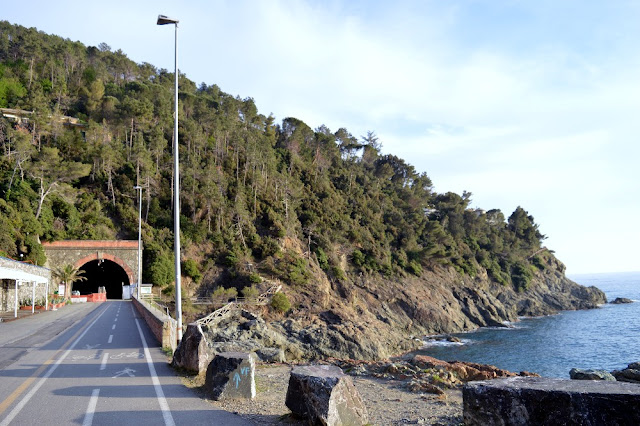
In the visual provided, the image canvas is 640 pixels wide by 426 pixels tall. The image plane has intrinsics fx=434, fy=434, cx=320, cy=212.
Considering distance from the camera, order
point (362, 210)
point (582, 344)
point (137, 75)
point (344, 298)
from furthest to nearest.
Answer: point (137, 75) < point (362, 210) < point (344, 298) < point (582, 344)

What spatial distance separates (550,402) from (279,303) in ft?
144

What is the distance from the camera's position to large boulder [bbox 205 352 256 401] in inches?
343

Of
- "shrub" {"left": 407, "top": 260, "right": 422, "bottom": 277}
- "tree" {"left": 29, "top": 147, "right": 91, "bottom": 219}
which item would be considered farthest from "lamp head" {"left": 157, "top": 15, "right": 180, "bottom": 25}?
"shrub" {"left": 407, "top": 260, "right": 422, "bottom": 277}

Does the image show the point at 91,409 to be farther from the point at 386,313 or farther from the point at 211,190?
the point at 211,190

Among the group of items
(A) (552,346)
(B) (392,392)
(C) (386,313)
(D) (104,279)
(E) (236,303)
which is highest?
(D) (104,279)

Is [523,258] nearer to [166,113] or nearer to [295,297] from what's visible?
[295,297]

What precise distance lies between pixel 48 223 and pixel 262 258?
79.7 feet

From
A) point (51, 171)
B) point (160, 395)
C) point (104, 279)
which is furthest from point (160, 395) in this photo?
point (104, 279)

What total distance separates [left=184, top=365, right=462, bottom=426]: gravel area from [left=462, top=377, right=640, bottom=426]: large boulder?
3.24 meters

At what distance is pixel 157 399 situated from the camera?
8586 millimetres

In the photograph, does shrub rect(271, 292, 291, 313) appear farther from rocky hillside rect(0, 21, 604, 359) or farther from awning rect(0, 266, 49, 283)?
awning rect(0, 266, 49, 283)

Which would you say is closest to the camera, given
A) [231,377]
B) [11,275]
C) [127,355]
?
[231,377]

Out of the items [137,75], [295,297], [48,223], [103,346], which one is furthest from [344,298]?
[137,75]

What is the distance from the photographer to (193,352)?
1090cm
